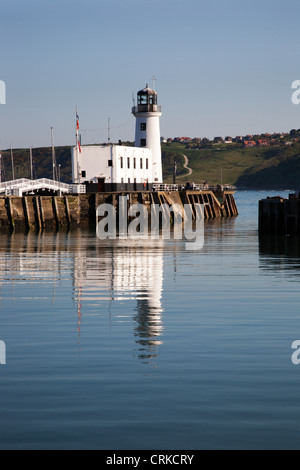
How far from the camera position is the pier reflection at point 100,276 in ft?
67.3

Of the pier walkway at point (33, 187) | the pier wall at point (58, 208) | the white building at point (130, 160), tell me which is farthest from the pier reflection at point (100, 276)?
the white building at point (130, 160)

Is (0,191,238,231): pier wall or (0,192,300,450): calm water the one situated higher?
(0,191,238,231): pier wall

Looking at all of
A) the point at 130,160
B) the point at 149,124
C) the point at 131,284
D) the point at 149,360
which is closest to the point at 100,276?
the point at 131,284

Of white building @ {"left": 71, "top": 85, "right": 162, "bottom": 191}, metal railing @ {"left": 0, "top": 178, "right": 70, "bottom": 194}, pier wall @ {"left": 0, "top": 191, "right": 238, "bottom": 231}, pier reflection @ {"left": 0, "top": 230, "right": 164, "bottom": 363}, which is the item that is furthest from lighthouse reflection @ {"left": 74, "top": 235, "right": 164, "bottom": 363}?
white building @ {"left": 71, "top": 85, "right": 162, "bottom": 191}

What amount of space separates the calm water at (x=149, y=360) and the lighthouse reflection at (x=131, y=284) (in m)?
0.08

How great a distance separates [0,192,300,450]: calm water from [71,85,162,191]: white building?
50.2 m

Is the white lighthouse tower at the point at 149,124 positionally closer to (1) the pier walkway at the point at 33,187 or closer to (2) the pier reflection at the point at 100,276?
(1) the pier walkway at the point at 33,187

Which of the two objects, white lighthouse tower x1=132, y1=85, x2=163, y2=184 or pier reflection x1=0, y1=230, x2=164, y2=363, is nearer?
pier reflection x1=0, y1=230, x2=164, y2=363

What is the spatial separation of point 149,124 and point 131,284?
64.6 m

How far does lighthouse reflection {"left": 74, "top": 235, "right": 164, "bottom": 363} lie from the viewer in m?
18.7

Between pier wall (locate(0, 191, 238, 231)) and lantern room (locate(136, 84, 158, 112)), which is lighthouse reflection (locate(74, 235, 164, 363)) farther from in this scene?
lantern room (locate(136, 84, 158, 112))

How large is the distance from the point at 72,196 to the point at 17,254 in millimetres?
32469

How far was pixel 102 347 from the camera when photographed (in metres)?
16.8
